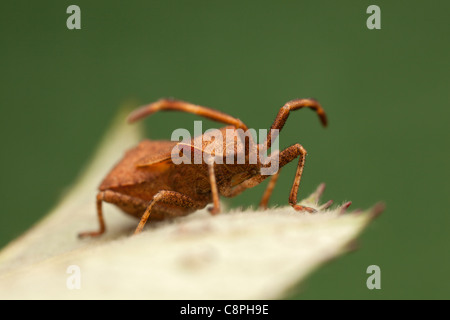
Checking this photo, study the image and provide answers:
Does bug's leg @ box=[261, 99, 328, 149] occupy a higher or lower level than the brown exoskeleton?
higher

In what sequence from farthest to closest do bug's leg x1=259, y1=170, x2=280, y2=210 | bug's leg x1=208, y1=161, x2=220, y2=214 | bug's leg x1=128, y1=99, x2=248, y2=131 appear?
1. bug's leg x1=259, y1=170, x2=280, y2=210
2. bug's leg x1=208, y1=161, x2=220, y2=214
3. bug's leg x1=128, y1=99, x2=248, y2=131

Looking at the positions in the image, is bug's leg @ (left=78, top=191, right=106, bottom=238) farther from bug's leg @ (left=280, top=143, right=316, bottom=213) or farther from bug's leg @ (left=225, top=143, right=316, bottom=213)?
bug's leg @ (left=280, top=143, right=316, bottom=213)

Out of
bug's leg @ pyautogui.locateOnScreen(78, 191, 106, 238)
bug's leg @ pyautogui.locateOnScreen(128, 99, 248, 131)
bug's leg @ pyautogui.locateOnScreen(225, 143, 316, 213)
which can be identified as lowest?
bug's leg @ pyautogui.locateOnScreen(78, 191, 106, 238)

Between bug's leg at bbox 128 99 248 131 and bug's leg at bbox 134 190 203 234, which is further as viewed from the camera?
bug's leg at bbox 134 190 203 234

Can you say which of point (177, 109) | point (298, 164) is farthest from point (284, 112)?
point (177, 109)

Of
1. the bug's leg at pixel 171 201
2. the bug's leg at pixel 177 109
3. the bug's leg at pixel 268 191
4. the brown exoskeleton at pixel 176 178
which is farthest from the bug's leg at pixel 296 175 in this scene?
the bug's leg at pixel 177 109

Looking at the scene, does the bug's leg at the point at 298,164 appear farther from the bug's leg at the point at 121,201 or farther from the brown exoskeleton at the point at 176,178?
the bug's leg at the point at 121,201

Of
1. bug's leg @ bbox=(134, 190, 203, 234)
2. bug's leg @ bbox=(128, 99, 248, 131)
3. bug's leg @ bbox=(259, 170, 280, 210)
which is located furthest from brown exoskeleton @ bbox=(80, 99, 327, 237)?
bug's leg @ bbox=(259, 170, 280, 210)

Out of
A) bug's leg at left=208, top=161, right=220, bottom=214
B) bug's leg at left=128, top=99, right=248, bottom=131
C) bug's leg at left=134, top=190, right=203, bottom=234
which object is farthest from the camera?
bug's leg at left=134, top=190, right=203, bottom=234
